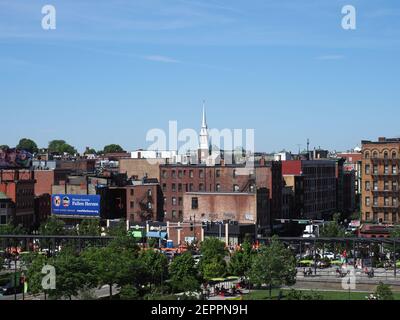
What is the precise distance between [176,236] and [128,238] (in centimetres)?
1902

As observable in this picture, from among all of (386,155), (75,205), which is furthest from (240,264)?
(75,205)

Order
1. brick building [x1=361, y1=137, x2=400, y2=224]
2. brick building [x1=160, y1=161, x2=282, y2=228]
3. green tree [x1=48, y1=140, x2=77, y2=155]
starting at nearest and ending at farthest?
brick building [x1=361, y1=137, x2=400, y2=224] < brick building [x1=160, y1=161, x2=282, y2=228] < green tree [x1=48, y1=140, x2=77, y2=155]

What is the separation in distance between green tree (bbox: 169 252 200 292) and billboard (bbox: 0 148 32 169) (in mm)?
46084

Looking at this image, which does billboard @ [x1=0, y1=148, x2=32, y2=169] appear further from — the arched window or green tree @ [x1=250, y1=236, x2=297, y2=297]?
green tree @ [x1=250, y1=236, x2=297, y2=297]

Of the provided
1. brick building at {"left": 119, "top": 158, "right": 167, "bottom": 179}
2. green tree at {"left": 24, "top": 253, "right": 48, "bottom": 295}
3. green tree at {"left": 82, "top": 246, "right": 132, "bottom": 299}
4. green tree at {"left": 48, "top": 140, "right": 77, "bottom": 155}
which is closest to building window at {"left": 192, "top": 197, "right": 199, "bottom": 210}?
brick building at {"left": 119, "top": 158, "right": 167, "bottom": 179}

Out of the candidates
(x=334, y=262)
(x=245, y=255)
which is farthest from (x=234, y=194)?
(x=245, y=255)

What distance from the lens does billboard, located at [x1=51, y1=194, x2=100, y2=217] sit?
2736 inches

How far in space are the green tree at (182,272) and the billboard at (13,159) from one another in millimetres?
46084

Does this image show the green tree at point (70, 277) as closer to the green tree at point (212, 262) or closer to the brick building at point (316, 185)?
the green tree at point (212, 262)

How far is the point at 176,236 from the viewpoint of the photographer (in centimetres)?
6194

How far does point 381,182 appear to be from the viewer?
6291cm

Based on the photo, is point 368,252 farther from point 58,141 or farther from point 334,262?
point 58,141

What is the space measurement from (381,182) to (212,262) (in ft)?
85.2

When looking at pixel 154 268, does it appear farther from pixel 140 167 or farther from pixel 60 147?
pixel 60 147
